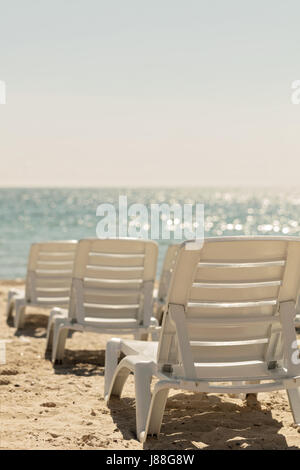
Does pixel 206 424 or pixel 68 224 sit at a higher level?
pixel 206 424

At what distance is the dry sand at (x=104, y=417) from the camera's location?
3979 millimetres

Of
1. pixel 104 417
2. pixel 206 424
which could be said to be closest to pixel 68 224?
pixel 104 417

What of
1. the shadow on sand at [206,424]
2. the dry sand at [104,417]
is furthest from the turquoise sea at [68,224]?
the shadow on sand at [206,424]

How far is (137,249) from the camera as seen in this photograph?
6367mm

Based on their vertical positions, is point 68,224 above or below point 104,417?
below

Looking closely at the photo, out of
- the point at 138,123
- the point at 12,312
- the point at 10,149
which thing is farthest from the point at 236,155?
the point at 12,312

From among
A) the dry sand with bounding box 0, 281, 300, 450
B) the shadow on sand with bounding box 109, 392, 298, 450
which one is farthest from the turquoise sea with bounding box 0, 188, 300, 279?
the shadow on sand with bounding box 109, 392, 298, 450

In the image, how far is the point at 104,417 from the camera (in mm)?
4480

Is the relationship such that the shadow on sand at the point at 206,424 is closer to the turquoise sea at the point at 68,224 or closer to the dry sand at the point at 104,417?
the dry sand at the point at 104,417

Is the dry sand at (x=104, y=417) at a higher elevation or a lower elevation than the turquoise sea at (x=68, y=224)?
higher

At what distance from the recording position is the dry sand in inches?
157

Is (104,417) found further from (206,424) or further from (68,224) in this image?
(68,224)

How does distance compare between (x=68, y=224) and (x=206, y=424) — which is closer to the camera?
(x=206, y=424)
